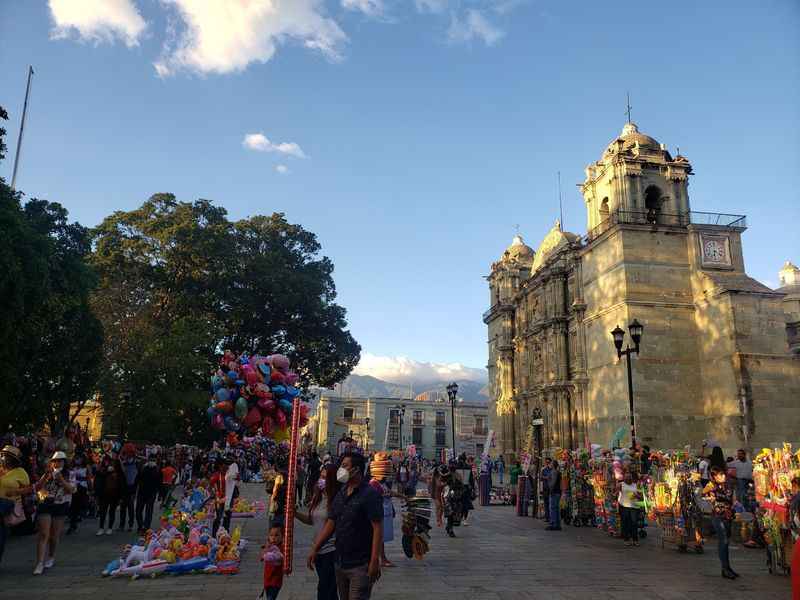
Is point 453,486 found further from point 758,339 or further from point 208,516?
point 758,339

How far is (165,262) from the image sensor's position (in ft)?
102

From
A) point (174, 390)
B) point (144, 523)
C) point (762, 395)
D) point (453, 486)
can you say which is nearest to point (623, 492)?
point (453, 486)

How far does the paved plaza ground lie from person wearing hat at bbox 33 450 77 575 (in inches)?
9.4

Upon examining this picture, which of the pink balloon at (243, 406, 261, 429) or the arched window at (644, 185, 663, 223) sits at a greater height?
the arched window at (644, 185, 663, 223)

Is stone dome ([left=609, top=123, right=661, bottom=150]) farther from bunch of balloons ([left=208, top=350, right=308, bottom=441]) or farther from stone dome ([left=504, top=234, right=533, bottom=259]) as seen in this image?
bunch of balloons ([left=208, top=350, right=308, bottom=441])

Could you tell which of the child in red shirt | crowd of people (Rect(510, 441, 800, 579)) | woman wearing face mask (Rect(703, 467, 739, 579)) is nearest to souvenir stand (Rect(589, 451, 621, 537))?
crowd of people (Rect(510, 441, 800, 579))

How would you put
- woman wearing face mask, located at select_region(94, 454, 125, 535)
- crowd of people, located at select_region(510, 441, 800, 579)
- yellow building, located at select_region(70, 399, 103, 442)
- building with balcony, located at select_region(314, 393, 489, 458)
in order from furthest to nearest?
building with balcony, located at select_region(314, 393, 489, 458), yellow building, located at select_region(70, 399, 103, 442), woman wearing face mask, located at select_region(94, 454, 125, 535), crowd of people, located at select_region(510, 441, 800, 579)

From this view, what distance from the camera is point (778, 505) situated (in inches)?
343

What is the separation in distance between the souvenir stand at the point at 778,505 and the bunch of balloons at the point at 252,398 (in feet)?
25.6

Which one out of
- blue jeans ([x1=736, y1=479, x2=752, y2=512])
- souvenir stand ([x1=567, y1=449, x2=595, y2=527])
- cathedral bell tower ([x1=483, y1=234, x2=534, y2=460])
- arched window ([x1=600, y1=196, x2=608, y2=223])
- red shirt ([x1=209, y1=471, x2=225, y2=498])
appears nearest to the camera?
red shirt ([x1=209, y1=471, x2=225, y2=498])

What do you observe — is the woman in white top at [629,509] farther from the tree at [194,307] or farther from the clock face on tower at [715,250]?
the clock face on tower at [715,250]

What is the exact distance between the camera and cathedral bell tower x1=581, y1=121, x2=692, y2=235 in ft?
101

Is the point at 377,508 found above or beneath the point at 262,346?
beneath

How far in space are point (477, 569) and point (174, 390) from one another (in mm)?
19660
